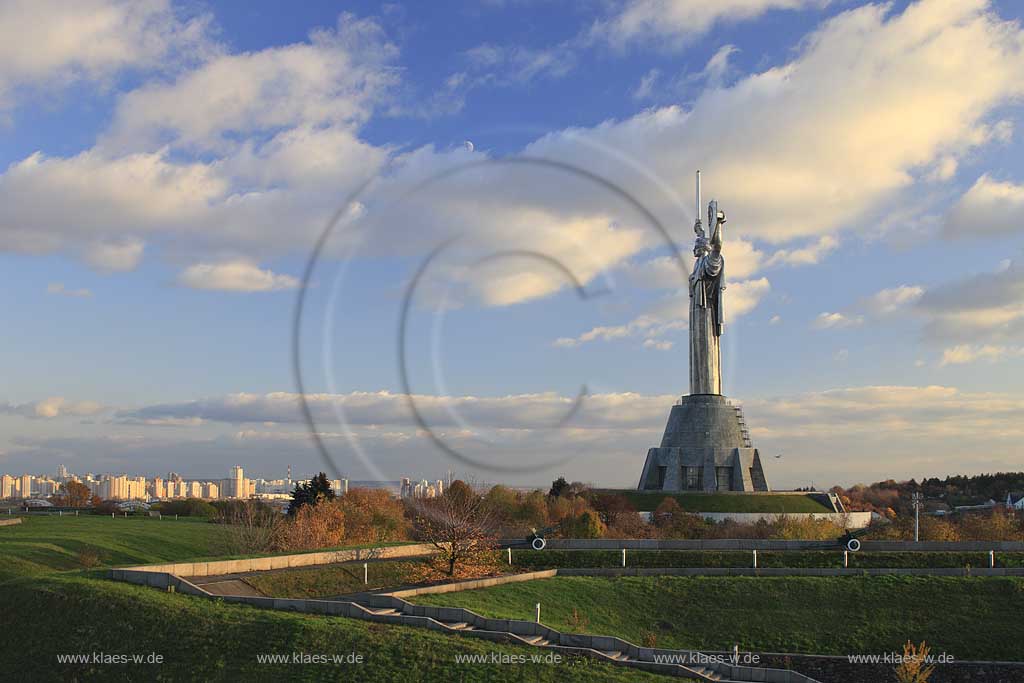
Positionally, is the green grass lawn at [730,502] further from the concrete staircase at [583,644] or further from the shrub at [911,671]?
the concrete staircase at [583,644]

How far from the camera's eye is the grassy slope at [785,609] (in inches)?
1389

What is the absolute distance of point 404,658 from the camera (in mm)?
23484

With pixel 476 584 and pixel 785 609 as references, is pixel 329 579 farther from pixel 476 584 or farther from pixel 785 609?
pixel 785 609

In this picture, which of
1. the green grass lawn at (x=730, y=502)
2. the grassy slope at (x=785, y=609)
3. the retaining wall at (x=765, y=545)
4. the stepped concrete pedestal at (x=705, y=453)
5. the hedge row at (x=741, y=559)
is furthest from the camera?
the stepped concrete pedestal at (x=705, y=453)

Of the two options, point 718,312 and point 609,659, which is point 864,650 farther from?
point 718,312

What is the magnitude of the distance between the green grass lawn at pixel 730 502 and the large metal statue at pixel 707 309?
12.0m

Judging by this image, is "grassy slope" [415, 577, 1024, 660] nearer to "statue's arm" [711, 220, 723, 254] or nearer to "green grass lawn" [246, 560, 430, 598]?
"green grass lawn" [246, 560, 430, 598]

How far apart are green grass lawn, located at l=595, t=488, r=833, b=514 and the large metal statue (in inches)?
474

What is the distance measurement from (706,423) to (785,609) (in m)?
47.7

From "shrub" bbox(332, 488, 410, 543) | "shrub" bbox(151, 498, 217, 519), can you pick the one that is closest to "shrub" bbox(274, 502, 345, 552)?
"shrub" bbox(332, 488, 410, 543)

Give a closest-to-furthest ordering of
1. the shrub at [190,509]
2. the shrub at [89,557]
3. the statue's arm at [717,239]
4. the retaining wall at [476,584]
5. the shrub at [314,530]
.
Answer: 1. the retaining wall at [476,584]
2. the shrub at [89,557]
3. the shrub at [314,530]
4. the statue's arm at [717,239]
5. the shrub at [190,509]

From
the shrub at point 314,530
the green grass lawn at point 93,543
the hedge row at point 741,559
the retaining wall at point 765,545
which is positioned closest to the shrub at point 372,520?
the shrub at point 314,530

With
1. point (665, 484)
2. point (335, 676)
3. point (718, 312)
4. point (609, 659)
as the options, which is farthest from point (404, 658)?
point (718, 312)

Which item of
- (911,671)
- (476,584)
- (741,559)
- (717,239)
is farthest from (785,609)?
(717,239)
